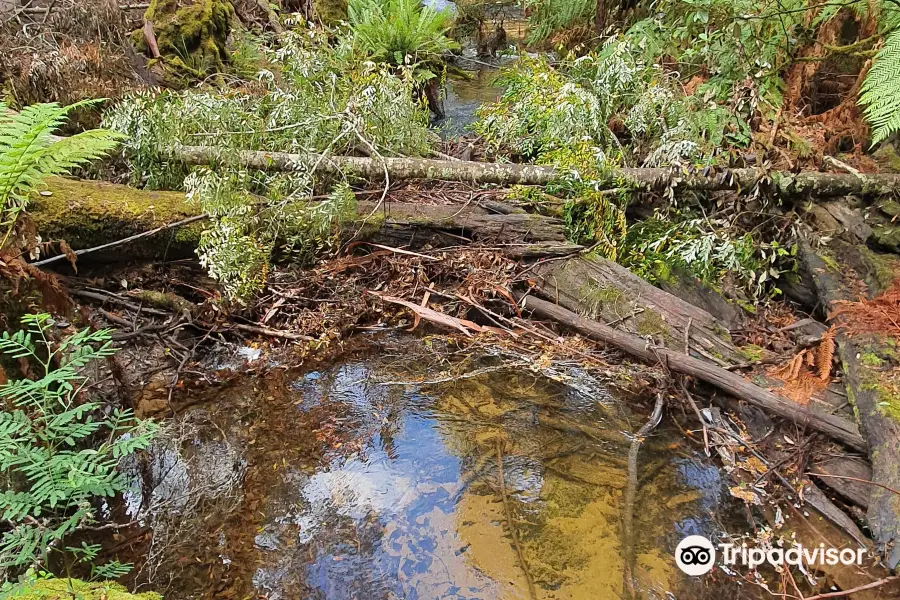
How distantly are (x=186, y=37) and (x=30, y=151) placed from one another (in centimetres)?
551

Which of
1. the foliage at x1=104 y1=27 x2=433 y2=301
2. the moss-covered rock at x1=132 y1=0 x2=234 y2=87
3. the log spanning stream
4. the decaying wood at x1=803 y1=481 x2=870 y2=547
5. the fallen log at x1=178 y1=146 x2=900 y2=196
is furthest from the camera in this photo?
the moss-covered rock at x1=132 y1=0 x2=234 y2=87

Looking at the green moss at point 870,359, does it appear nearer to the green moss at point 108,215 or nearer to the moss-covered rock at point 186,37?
the green moss at point 108,215

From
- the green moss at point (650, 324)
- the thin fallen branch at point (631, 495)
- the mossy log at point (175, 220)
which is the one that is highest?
the mossy log at point (175, 220)

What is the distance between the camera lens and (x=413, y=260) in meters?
4.32

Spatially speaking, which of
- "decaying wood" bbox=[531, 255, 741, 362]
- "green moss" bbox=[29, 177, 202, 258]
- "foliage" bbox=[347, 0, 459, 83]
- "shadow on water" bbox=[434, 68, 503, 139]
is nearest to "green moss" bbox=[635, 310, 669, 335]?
"decaying wood" bbox=[531, 255, 741, 362]

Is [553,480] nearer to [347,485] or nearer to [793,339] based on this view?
[347,485]

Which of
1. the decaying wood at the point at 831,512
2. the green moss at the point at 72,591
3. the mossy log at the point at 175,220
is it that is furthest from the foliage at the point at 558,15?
the green moss at the point at 72,591

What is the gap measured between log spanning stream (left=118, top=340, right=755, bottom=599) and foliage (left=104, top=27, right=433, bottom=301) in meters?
1.14

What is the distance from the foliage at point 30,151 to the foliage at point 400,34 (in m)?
4.96

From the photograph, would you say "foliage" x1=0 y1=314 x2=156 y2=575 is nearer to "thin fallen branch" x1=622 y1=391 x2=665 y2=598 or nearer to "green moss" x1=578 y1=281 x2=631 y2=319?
"thin fallen branch" x1=622 y1=391 x2=665 y2=598

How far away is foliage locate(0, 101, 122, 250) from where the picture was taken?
2338 millimetres

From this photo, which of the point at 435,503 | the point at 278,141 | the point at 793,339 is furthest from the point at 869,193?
the point at 278,141

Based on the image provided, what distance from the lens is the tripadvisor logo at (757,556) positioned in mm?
2320

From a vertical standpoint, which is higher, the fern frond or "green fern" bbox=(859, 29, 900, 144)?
"green fern" bbox=(859, 29, 900, 144)
